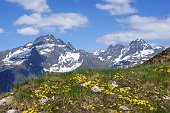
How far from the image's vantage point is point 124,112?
18.6m

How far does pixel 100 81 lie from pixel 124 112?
397 centimetres

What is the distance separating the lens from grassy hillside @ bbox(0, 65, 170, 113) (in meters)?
18.9

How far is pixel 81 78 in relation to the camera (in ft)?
73.0

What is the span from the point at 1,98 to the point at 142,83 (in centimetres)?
860

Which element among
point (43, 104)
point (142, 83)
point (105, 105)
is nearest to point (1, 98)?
point (43, 104)

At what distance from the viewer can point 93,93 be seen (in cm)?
2028

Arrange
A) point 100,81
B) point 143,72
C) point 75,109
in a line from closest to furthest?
point 75,109 < point 100,81 < point 143,72

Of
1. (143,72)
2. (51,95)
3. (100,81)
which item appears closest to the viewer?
(51,95)

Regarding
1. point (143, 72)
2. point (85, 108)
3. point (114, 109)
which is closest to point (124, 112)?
point (114, 109)

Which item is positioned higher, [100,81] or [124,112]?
[100,81]

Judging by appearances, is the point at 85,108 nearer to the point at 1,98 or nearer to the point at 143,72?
the point at 1,98

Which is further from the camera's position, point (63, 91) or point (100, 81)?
point (100, 81)

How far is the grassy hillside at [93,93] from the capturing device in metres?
18.9

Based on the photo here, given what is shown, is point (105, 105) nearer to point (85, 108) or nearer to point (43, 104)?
point (85, 108)
